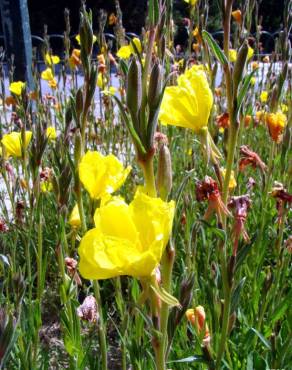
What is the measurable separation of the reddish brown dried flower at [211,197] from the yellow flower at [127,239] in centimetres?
27

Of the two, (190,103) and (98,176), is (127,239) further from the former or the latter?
(98,176)

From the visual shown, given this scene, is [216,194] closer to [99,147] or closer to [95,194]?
[95,194]

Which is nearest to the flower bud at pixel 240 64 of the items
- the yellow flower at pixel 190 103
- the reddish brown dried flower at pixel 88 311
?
the yellow flower at pixel 190 103

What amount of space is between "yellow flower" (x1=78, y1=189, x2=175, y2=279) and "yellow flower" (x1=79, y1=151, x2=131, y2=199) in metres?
0.41

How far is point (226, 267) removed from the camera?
0.92 metres

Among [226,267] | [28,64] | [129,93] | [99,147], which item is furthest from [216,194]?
[28,64]

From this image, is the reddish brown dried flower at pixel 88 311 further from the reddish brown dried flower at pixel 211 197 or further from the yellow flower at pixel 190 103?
the yellow flower at pixel 190 103

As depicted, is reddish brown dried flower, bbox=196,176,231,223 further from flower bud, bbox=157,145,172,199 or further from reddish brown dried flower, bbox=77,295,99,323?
reddish brown dried flower, bbox=77,295,99,323

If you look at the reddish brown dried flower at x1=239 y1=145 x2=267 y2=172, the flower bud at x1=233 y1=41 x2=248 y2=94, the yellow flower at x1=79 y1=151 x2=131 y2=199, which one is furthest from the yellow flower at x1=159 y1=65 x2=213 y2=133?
the reddish brown dried flower at x1=239 y1=145 x2=267 y2=172

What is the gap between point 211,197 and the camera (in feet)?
3.42

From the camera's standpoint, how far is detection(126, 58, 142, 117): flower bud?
684mm

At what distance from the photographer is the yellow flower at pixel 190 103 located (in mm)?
957

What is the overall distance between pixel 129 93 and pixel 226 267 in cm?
38

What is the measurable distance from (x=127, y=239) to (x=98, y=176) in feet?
1.54
